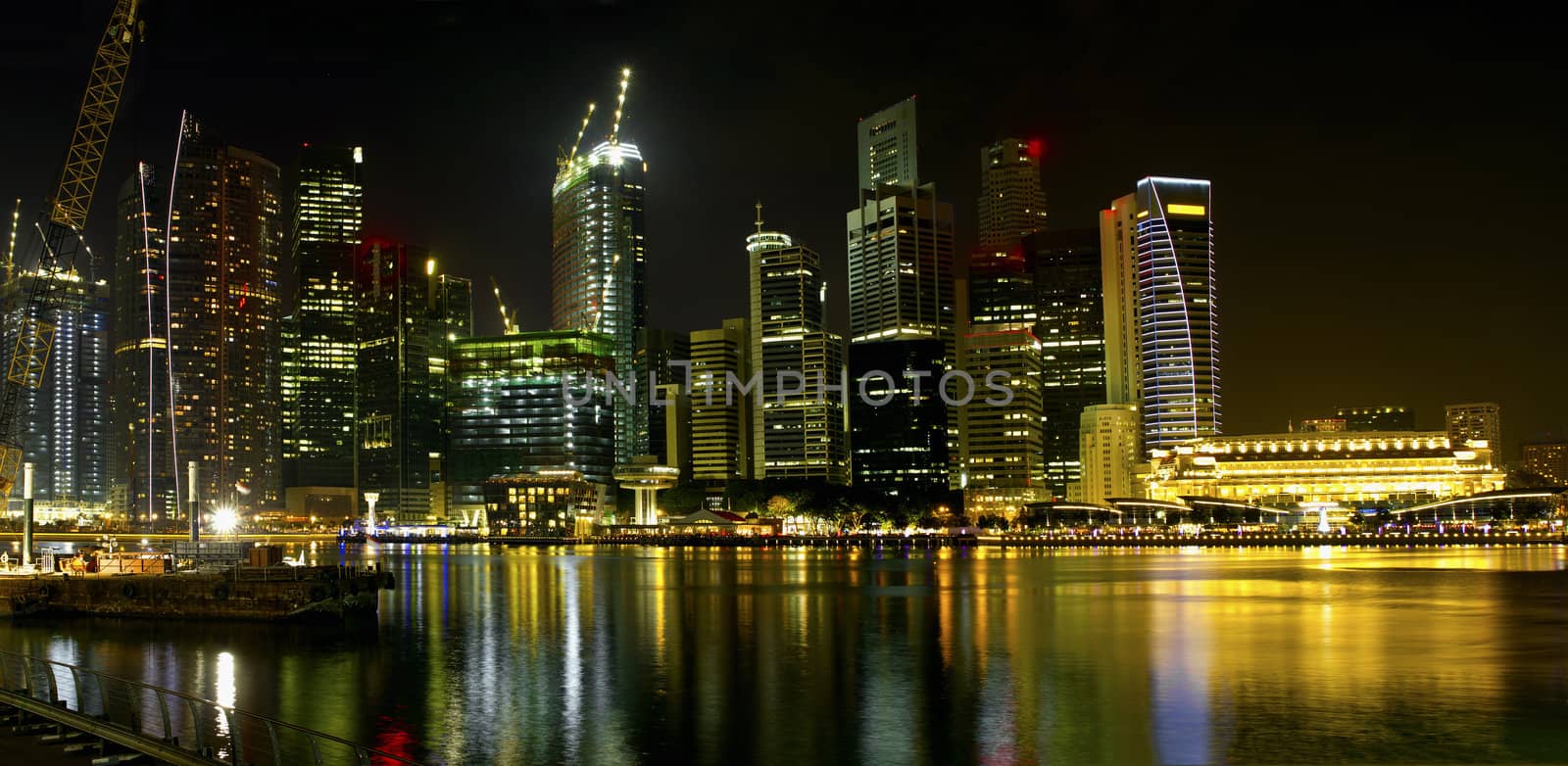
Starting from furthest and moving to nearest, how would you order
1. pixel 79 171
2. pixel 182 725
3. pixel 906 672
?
pixel 79 171 < pixel 906 672 < pixel 182 725

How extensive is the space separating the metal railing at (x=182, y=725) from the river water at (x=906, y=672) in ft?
6.12

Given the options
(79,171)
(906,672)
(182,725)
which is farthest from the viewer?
(79,171)

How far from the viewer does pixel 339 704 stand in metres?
34.4

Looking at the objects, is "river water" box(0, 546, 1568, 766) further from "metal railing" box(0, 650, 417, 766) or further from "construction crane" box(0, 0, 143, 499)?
"construction crane" box(0, 0, 143, 499)

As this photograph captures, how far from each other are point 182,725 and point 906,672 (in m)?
21.5

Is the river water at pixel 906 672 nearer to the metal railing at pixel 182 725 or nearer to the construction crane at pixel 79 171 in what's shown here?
the metal railing at pixel 182 725

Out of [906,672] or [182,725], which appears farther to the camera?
[906,672]

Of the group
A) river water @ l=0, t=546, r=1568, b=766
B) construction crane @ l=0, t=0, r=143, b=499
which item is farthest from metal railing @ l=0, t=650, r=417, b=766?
construction crane @ l=0, t=0, r=143, b=499

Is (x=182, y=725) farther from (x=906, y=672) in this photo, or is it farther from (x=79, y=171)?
(x=79, y=171)

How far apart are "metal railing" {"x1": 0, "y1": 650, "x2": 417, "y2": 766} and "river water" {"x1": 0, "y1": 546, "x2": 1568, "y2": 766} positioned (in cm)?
187

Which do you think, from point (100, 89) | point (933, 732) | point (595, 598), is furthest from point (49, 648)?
point (100, 89)

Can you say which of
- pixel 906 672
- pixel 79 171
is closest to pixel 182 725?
pixel 906 672

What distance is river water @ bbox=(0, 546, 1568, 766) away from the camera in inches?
1144

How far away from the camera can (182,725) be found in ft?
101
